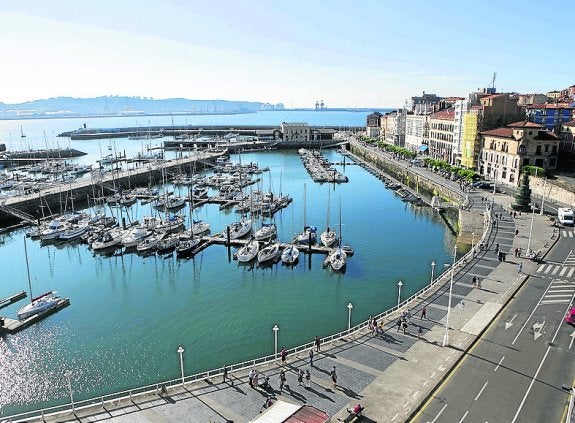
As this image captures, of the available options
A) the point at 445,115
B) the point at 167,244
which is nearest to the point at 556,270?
the point at 167,244

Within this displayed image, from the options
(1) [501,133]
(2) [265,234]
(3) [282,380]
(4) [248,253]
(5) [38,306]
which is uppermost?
(1) [501,133]

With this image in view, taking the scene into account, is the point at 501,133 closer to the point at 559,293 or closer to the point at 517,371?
the point at 559,293

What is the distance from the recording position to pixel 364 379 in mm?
31828

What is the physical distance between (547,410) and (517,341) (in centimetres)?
908

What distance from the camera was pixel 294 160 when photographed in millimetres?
194500

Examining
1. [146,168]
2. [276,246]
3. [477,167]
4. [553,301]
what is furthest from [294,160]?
[553,301]

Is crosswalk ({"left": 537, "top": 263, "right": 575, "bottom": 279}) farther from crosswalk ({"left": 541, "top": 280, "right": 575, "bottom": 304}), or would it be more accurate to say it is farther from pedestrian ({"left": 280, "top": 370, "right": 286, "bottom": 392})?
pedestrian ({"left": 280, "top": 370, "right": 286, "bottom": 392})

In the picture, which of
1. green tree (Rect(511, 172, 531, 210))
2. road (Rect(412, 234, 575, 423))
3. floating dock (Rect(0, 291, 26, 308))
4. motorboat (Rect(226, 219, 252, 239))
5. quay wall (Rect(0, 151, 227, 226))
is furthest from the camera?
quay wall (Rect(0, 151, 227, 226))

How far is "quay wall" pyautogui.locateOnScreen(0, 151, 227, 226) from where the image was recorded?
3839 inches

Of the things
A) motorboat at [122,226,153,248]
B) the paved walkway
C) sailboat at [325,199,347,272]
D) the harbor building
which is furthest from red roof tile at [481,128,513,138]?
motorboat at [122,226,153,248]

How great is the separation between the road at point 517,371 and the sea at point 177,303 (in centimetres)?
1417

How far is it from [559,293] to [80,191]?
106473 mm

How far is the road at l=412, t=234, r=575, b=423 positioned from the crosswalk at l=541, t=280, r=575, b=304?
3.5 inches

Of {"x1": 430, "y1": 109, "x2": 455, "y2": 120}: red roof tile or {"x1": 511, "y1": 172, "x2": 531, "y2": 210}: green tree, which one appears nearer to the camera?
{"x1": 511, "y1": 172, "x2": 531, "y2": 210}: green tree
